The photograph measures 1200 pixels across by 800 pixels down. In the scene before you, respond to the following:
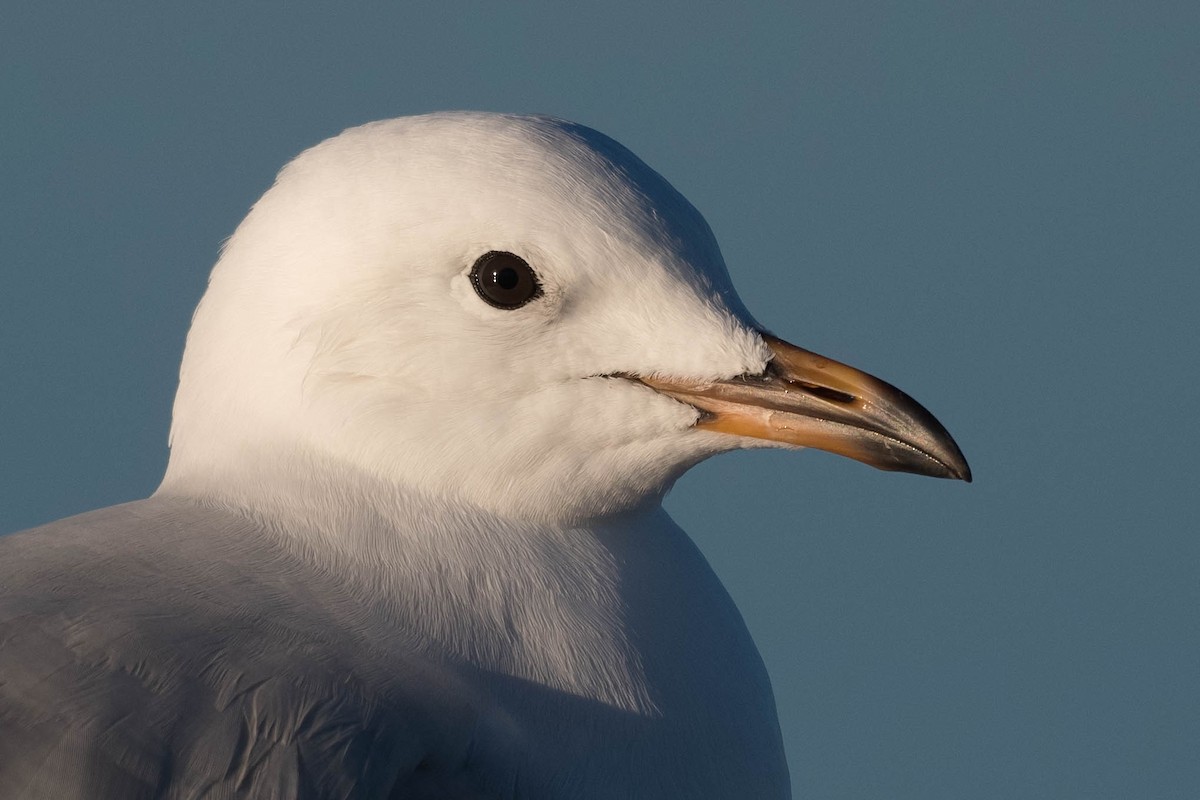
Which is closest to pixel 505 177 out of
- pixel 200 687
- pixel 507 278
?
pixel 507 278

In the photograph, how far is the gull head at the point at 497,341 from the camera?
7.16 feet

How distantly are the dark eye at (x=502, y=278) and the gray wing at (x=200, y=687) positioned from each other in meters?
0.38

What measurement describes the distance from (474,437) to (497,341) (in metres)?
0.13

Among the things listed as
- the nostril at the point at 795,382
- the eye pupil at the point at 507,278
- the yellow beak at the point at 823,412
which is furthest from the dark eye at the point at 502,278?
the nostril at the point at 795,382

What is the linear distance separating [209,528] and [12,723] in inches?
15.2

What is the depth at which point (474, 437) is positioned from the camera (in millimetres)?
2238

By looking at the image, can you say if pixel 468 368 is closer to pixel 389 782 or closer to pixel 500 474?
pixel 500 474

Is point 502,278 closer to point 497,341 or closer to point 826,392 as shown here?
point 497,341

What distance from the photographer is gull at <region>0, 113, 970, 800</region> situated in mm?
2107

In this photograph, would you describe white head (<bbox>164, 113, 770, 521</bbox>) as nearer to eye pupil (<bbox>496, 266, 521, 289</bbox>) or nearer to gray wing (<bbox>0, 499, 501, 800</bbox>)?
eye pupil (<bbox>496, 266, 521, 289</bbox>)

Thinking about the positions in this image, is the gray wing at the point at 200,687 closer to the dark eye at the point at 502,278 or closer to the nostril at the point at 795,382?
the dark eye at the point at 502,278

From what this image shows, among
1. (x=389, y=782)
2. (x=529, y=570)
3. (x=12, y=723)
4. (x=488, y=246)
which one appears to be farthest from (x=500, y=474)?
(x=12, y=723)

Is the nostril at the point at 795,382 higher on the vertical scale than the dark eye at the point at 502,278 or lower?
higher

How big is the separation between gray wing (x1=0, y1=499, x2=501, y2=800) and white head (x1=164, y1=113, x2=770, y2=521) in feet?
0.68
